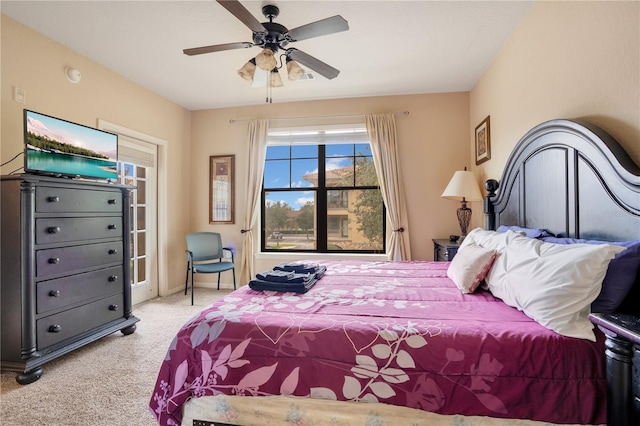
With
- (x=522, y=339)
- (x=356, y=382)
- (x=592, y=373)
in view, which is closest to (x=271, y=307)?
(x=356, y=382)

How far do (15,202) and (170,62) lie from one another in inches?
74.4

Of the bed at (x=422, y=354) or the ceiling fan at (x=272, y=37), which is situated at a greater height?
the ceiling fan at (x=272, y=37)

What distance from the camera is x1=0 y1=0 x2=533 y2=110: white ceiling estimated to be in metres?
2.24

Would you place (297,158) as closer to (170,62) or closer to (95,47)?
(170,62)

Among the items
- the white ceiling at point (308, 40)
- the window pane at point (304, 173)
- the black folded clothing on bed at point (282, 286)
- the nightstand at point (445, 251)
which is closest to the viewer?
the black folded clothing on bed at point (282, 286)

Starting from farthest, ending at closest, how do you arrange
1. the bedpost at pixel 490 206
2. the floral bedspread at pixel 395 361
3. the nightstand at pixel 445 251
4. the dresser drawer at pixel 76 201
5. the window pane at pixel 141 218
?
the window pane at pixel 141 218, the nightstand at pixel 445 251, the bedpost at pixel 490 206, the dresser drawer at pixel 76 201, the floral bedspread at pixel 395 361

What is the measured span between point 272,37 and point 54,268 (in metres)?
2.35

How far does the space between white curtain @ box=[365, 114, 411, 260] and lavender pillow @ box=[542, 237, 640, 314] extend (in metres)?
2.62

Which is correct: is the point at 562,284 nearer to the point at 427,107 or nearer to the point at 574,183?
the point at 574,183

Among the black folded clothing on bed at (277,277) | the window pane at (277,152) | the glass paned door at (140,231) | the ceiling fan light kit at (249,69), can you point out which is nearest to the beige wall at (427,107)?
the glass paned door at (140,231)

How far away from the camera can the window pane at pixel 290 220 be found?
171 inches

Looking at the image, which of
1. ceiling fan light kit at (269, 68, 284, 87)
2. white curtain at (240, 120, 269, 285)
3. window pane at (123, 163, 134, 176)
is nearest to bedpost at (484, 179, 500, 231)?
ceiling fan light kit at (269, 68, 284, 87)

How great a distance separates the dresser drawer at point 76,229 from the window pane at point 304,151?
2.40 metres

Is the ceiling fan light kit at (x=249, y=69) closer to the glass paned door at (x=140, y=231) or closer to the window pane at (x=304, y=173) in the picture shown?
the window pane at (x=304, y=173)
